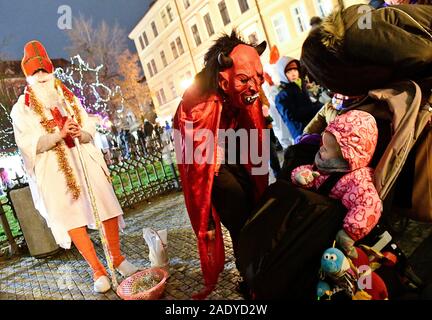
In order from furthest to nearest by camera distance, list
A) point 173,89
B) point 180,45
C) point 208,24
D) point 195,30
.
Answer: point 173,89 < point 180,45 < point 195,30 < point 208,24

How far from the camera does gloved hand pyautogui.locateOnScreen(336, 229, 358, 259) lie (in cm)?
169

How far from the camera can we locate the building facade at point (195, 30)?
21.4 m

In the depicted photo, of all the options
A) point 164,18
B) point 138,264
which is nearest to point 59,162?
point 138,264

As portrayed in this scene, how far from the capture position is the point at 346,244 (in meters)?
1.69

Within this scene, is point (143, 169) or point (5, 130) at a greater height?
point (5, 130)

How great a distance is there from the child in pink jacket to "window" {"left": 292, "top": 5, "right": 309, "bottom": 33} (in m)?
21.1

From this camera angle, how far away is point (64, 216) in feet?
10.8

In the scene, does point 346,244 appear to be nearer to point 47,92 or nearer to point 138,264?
point 138,264

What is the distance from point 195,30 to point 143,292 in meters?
28.5

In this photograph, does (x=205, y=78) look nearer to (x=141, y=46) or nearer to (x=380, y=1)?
(x=380, y=1)

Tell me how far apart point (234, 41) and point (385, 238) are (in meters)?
1.61

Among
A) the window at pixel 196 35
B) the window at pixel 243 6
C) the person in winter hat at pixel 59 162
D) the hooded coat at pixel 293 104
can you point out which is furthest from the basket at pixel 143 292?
the window at pixel 196 35

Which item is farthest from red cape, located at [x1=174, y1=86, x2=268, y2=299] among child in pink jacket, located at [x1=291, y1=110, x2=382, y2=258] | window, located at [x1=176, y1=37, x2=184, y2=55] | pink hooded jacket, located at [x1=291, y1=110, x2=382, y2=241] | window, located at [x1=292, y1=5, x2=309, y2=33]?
window, located at [x1=176, y1=37, x2=184, y2=55]
